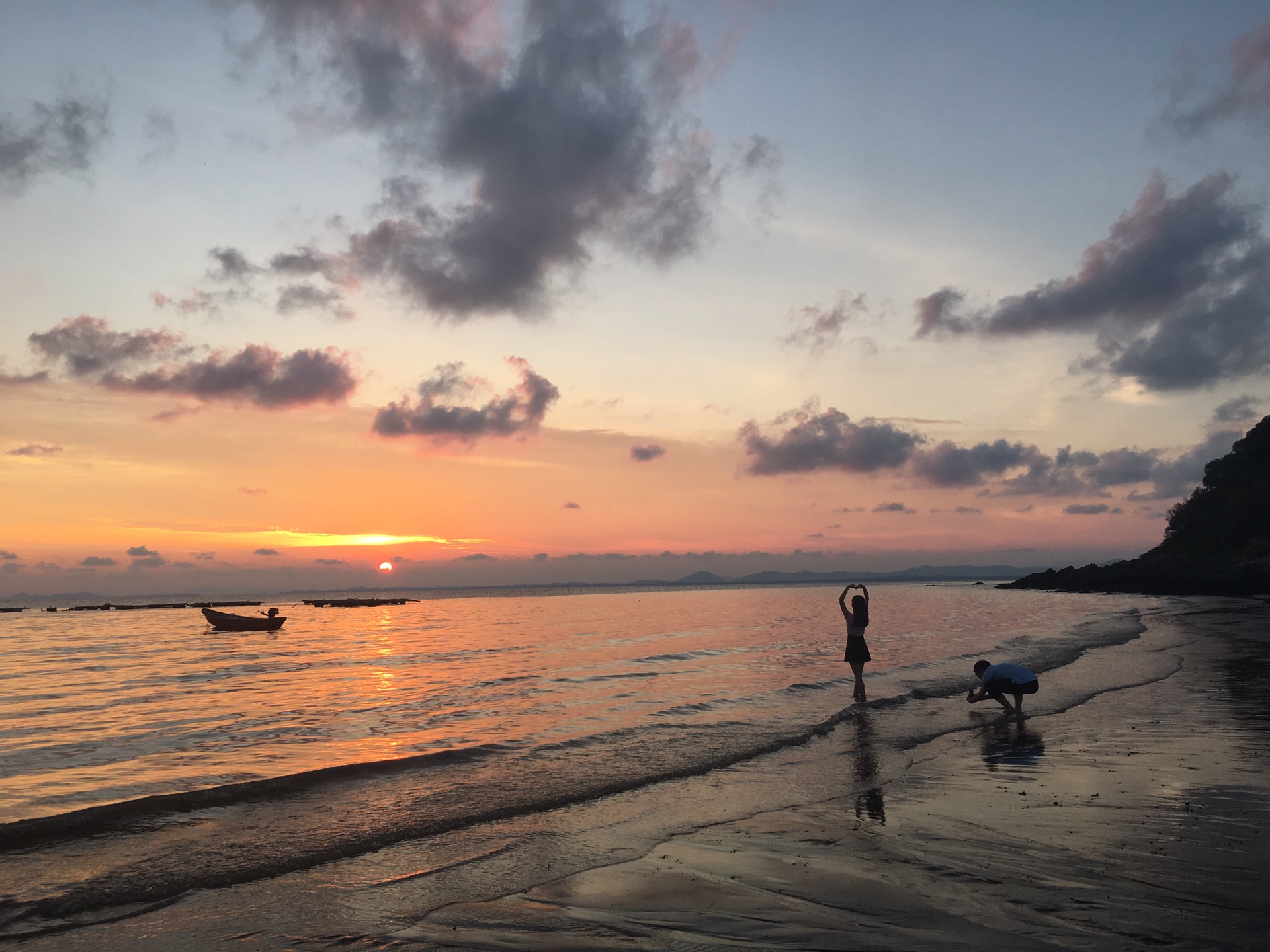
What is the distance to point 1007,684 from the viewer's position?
664 inches

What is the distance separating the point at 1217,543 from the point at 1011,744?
10915cm

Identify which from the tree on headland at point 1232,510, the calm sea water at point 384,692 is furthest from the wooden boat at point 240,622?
the tree on headland at point 1232,510

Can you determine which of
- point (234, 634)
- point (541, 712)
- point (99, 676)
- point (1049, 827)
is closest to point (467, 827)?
point (1049, 827)

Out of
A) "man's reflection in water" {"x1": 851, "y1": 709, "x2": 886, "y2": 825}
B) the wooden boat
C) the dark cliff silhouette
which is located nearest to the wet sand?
"man's reflection in water" {"x1": 851, "y1": 709, "x2": 886, "y2": 825}

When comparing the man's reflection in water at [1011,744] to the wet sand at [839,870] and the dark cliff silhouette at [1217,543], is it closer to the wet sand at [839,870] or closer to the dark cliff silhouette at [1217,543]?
the wet sand at [839,870]

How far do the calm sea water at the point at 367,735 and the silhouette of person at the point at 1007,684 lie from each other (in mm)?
1079

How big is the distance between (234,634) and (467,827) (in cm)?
5816

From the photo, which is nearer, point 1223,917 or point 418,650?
point 1223,917

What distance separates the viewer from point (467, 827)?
9.98 meters

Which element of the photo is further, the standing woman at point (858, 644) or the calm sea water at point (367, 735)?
the standing woman at point (858, 644)

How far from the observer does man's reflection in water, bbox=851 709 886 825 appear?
9898 mm

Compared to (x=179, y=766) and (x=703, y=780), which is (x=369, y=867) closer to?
(x=703, y=780)

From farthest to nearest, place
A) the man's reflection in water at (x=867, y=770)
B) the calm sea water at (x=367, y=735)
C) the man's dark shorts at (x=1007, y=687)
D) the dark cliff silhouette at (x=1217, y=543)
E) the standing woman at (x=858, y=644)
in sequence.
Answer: the dark cliff silhouette at (x=1217, y=543), the standing woman at (x=858, y=644), the man's dark shorts at (x=1007, y=687), the man's reflection in water at (x=867, y=770), the calm sea water at (x=367, y=735)

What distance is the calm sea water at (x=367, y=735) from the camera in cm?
926
